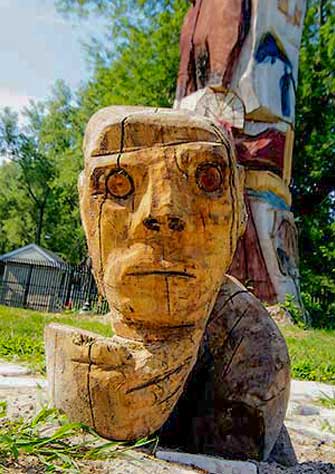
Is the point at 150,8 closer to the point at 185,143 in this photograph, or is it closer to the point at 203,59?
the point at 203,59

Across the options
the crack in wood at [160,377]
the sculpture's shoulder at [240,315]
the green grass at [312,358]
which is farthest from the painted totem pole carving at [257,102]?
the crack in wood at [160,377]

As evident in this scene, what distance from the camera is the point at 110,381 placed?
1248 millimetres

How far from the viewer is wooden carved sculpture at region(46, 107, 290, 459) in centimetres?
127

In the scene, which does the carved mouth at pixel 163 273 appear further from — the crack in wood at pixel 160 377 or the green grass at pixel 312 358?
the green grass at pixel 312 358

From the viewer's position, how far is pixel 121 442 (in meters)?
1.25

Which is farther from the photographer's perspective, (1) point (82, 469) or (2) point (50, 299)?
(2) point (50, 299)

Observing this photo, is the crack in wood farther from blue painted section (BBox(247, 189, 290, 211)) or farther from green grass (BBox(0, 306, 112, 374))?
blue painted section (BBox(247, 189, 290, 211))

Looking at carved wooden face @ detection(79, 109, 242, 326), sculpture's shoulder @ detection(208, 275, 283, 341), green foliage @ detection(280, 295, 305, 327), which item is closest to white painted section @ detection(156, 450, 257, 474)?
carved wooden face @ detection(79, 109, 242, 326)

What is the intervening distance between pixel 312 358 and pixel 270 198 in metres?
3.78

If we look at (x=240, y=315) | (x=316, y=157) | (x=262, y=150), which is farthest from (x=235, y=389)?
(x=316, y=157)

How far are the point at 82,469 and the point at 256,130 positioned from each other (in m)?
7.07

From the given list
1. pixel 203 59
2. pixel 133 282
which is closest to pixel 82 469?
pixel 133 282

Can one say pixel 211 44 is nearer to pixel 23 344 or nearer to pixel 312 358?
pixel 312 358

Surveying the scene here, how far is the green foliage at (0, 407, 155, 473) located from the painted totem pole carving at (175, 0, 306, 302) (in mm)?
6360
